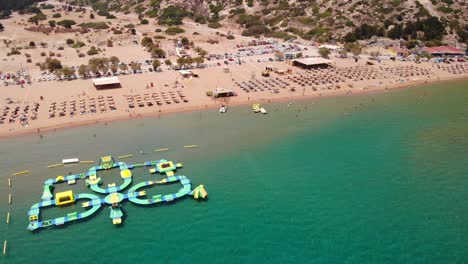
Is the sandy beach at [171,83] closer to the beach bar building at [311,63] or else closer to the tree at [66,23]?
the beach bar building at [311,63]

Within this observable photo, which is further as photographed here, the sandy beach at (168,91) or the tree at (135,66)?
the tree at (135,66)

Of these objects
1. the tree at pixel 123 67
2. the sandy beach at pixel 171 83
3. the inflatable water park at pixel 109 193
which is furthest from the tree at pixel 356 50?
the inflatable water park at pixel 109 193

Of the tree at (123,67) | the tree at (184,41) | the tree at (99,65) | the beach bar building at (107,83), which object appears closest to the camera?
the beach bar building at (107,83)

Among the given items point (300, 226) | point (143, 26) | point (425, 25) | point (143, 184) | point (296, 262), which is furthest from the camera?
point (143, 26)

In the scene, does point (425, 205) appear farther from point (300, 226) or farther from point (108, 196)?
point (108, 196)

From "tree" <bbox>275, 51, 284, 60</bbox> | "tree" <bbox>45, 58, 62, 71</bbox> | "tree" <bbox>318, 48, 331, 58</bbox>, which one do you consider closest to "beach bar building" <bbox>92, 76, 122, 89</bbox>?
"tree" <bbox>45, 58, 62, 71</bbox>

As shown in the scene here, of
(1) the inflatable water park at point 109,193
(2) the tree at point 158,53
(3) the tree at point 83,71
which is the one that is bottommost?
(1) the inflatable water park at point 109,193

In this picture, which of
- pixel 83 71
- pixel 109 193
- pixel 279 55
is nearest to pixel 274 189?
pixel 109 193

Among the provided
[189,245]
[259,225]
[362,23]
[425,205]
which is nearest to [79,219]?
[189,245]
